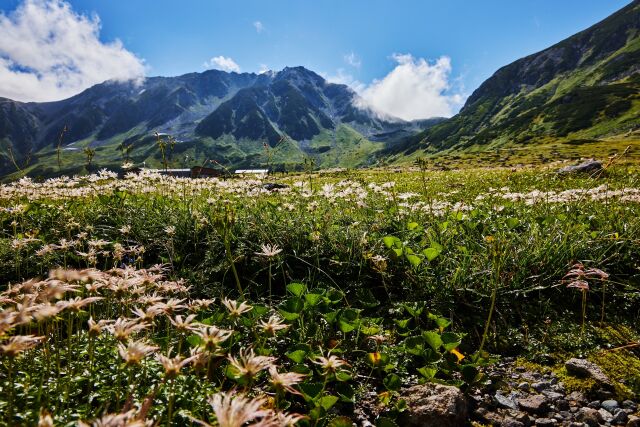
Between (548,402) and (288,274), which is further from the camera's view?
(288,274)

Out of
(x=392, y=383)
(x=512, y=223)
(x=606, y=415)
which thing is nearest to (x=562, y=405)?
(x=606, y=415)

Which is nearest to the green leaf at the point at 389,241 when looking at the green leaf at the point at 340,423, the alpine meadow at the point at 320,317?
the alpine meadow at the point at 320,317

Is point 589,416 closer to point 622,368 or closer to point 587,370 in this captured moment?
point 587,370

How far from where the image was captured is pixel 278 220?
6691mm

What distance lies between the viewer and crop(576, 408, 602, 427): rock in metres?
2.99

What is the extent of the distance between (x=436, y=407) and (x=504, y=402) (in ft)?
2.44

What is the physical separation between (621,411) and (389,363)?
1914 mm

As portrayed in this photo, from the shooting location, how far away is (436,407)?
2.97 meters

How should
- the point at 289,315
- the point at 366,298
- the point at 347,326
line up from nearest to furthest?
the point at 347,326
the point at 289,315
the point at 366,298

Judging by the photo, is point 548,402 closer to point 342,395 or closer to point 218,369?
point 342,395

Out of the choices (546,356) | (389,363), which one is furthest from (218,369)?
(546,356)

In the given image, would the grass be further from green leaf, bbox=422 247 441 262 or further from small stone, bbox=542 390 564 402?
small stone, bbox=542 390 564 402

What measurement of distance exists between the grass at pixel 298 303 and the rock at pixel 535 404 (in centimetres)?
40

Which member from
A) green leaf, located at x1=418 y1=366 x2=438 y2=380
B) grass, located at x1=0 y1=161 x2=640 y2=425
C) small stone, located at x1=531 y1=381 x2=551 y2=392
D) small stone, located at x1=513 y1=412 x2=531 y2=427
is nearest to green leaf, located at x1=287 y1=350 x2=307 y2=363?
grass, located at x1=0 y1=161 x2=640 y2=425
